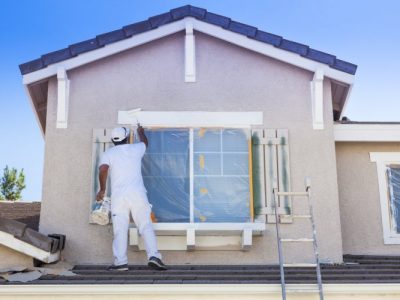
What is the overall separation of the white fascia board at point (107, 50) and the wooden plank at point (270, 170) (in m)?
1.89

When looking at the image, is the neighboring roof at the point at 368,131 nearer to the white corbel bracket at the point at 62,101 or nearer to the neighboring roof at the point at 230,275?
the neighboring roof at the point at 230,275

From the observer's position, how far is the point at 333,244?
770 centimetres

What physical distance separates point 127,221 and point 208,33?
2801 millimetres

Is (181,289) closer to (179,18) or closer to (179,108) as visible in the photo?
(179,108)

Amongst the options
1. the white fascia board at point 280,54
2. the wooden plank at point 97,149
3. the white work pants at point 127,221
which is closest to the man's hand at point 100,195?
the white work pants at point 127,221

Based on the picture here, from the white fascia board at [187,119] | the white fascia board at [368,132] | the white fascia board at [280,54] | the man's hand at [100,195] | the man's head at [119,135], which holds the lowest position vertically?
the man's hand at [100,195]

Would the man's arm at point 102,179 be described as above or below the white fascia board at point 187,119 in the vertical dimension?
below

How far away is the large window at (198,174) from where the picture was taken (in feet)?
25.5

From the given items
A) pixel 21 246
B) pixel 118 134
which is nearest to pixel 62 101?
pixel 118 134

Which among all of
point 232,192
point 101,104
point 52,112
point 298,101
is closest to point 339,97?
point 298,101

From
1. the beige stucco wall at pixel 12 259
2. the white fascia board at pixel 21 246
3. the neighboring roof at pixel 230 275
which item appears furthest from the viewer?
the beige stucco wall at pixel 12 259

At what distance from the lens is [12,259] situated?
692cm

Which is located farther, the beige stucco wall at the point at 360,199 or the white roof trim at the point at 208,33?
the beige stucco wall at the point at 360,199

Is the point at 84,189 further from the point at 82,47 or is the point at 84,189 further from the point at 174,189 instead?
the point at 82,47
